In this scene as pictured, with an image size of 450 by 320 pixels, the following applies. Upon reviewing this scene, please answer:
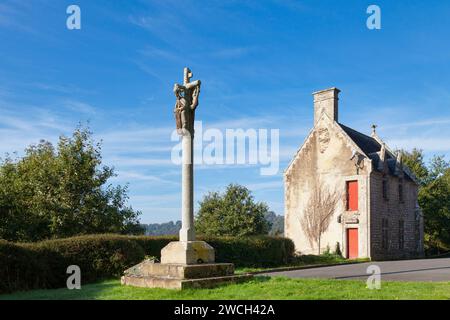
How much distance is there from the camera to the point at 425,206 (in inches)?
1753

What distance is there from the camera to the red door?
99.5 ft

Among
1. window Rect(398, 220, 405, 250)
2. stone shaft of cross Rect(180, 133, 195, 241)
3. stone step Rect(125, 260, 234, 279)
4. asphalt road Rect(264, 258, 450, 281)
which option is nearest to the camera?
stone step Rect(125, 260, 234, 279)

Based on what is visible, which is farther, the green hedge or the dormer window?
the dormer window

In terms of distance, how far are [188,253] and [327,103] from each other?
985 inches

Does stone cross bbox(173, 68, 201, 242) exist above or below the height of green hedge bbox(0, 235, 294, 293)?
above

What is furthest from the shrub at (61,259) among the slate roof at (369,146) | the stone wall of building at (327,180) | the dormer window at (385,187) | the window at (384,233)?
the dormer window at (385,187)

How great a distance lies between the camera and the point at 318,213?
32.6 meters

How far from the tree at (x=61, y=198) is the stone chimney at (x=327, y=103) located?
53.7ft

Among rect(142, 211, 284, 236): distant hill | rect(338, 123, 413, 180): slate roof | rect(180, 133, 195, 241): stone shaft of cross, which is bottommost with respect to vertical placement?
rect(142, 211, 284, 236): distant hill

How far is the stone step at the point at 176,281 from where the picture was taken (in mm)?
9992

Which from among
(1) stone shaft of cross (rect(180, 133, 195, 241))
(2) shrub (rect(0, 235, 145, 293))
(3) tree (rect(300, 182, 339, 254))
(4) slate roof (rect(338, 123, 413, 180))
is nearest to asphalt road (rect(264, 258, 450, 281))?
(2) shrub (rect(0, 235, 145, 293))

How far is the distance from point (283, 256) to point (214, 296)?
50.3 feet

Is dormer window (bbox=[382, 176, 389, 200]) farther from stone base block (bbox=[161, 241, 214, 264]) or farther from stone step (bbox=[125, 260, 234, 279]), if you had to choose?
stone base block (bbox=[161, 241, 214, 264])
